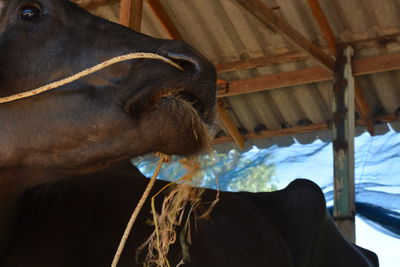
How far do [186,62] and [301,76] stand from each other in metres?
5.07

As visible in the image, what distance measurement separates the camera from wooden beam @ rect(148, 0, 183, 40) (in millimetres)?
6827

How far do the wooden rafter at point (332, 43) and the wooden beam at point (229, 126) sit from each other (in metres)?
1.52

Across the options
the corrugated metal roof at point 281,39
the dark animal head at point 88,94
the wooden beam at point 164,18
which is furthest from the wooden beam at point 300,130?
the dark animal head at point 88,94

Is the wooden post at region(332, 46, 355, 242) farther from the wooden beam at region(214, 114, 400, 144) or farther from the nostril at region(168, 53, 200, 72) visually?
the nostril at region(168, 53, 200, 72)

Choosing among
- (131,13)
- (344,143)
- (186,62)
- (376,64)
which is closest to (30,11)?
(186,62)

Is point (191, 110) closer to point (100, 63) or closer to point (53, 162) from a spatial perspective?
point (100, 63)

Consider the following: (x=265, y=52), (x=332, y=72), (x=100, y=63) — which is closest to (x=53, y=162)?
(x=100, y=63)

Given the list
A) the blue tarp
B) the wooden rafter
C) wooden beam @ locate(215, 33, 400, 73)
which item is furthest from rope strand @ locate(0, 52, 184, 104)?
wooden beam @ locate(215, 33, 400, 73)

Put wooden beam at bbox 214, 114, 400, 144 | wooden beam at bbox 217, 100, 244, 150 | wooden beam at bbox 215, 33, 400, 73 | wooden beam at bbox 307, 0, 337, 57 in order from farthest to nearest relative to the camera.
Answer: wooden beam at bbox 217, 100, 244, 150, wooden beam at bbox 214, 114, 400, 144, wooden beam at bbox 215, 33, 400, 73, wooden beam at bbox 307, 0, 337, 57

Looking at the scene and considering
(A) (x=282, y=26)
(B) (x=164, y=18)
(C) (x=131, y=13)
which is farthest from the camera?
(B) (x=164, y=18)

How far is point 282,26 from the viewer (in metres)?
5.58

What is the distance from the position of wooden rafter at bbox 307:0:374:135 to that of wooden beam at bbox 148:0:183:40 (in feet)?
5.44

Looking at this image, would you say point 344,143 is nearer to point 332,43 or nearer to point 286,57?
point 332,43

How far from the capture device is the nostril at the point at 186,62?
1.80 meters
